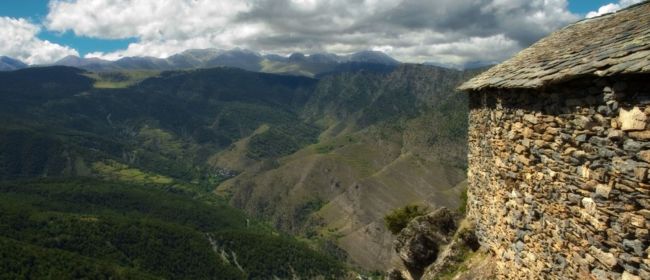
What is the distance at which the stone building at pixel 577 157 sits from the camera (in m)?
8.90

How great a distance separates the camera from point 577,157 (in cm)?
1063

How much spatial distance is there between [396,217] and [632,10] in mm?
30127

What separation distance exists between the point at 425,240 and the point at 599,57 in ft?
66.3

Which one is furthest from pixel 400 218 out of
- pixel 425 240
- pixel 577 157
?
pixel 577 157

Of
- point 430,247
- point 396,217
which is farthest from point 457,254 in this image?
point 396,217

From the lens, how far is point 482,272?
19156mm

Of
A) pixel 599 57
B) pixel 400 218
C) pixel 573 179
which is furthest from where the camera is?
pixel 400 218

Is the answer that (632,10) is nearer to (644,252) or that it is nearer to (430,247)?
(644,252)

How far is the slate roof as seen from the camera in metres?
9.12

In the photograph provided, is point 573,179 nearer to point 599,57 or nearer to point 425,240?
point 599,57

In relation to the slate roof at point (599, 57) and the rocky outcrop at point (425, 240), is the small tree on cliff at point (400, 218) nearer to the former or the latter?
the rocky outcrop at point (425, 240)

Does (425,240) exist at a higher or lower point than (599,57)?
lower

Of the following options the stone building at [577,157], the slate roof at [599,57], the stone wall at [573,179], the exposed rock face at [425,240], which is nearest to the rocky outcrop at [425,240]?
the exposed rock face at [425,240]

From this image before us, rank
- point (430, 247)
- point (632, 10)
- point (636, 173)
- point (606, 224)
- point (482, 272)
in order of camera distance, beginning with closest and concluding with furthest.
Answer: point (636, 173)
point (606, 224)
point (632, 10)
point (482, 272)
point (430, 247)
